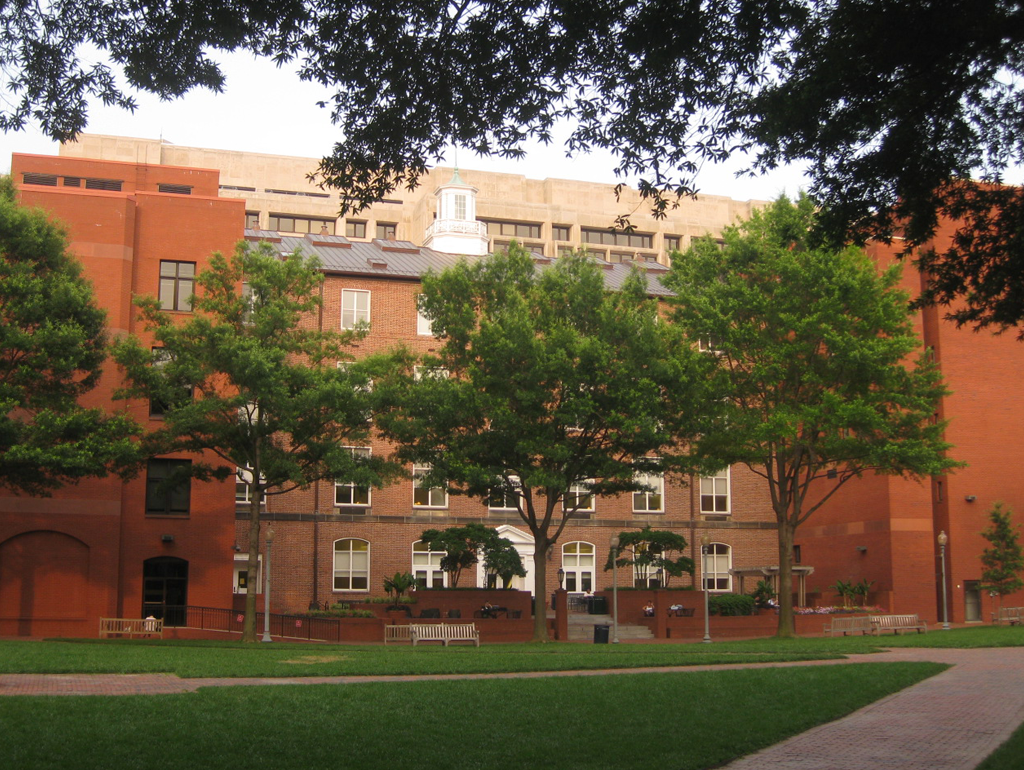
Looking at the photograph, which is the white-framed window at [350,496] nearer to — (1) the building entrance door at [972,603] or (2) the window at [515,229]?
(1) the building entrance door at [972,603]

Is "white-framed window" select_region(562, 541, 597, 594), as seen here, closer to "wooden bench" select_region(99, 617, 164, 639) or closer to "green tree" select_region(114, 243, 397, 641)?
"green tree" select_region(114, 243, 397, 641)

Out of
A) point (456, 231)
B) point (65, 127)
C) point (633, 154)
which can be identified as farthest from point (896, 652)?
point (456, 231)

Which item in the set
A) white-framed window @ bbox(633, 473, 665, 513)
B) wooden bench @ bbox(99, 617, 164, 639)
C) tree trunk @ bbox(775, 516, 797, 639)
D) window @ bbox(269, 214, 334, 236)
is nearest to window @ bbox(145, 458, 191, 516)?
wooden bench @ bbox(99, 617, 164, 639)

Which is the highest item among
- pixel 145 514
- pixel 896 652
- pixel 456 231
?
pixel 456 231

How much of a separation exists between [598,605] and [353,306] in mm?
17136

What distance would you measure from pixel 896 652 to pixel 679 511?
25.2m

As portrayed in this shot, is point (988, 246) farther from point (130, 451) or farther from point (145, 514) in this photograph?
point (145, 514)

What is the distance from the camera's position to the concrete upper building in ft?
322

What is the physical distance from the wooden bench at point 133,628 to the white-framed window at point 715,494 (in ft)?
91.1

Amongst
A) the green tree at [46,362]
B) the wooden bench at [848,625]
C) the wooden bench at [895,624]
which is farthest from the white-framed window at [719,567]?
the green tree at [46,362]

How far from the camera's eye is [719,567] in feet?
174

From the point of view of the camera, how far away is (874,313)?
35.0 m

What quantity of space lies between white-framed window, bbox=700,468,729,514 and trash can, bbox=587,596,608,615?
9566mm

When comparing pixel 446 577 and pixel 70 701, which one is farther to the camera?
pixel 446 577
